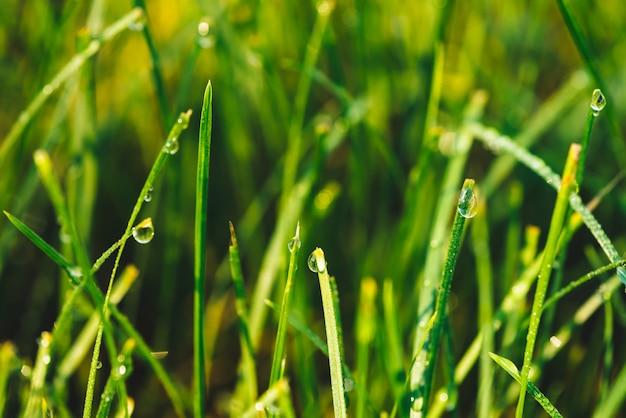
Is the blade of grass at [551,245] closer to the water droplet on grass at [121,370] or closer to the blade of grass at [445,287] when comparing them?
the blade of grass at [445,287]

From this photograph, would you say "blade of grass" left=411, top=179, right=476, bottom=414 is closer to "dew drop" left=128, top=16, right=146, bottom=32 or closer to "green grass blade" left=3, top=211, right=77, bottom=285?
"green grass blade" left=3, top=211, right=77, bottom=285

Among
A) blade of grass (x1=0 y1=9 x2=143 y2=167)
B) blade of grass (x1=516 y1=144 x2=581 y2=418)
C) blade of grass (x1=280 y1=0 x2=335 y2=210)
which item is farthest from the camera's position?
blade of grass (x1=280 y1=0 x2=335 y2=210)

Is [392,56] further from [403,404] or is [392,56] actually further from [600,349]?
[403,404]

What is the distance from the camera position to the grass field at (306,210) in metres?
0.61

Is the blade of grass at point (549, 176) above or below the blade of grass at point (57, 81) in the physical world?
below

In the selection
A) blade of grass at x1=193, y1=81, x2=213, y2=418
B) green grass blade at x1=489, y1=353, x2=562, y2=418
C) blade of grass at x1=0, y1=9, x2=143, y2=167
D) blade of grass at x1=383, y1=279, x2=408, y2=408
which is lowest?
green grass blade at x1=489, y1=353, x2=562, y2=418

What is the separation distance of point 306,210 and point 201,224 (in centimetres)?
37

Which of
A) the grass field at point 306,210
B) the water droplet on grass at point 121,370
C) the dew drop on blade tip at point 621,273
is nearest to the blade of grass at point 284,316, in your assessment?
the grass field at point 306,210

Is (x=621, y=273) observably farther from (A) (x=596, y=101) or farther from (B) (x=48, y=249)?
(B) (x=48, y=249)

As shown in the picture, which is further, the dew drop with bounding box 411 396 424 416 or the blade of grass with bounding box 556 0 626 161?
the blade of grass with bounding box 556 0 626 161

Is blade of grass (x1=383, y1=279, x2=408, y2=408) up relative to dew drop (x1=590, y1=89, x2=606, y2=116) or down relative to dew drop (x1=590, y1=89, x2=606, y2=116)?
down

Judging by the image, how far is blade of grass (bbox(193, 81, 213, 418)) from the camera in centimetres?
48

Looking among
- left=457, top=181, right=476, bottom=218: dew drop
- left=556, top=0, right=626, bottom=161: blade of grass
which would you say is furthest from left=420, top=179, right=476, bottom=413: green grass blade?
left=556, top=0, right=626, bottom=161: blade of grass

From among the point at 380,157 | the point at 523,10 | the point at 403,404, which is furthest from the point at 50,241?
the point at 523,10
